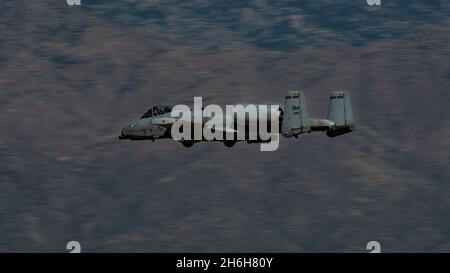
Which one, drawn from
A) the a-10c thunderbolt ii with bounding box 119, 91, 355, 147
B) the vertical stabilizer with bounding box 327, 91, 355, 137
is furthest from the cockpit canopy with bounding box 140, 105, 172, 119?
the vertical stabilizer with bounding box 327, 91, 355, 137

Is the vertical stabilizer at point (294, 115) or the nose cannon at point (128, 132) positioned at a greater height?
the vertical stabilizer at point (294, 115)

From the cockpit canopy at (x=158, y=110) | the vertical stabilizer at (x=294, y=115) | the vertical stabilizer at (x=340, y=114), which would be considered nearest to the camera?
the vertical stabilizer at (x=294, y=115)

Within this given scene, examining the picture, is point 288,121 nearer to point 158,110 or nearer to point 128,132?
point 158,110

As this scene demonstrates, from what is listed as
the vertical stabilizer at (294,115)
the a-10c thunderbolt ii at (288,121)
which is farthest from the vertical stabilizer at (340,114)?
the vertical stabilizer at (294,115)

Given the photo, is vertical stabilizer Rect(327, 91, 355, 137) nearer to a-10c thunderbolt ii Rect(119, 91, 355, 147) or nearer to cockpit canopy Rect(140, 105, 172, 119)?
a-10c thunderbolt ii Rect(119, 91, 355, 147)

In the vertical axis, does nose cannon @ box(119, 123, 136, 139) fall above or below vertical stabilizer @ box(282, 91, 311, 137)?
below

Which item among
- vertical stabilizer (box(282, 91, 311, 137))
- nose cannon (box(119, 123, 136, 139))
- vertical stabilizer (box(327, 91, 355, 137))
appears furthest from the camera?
nose cannon (box(119, 123, 136, 139))

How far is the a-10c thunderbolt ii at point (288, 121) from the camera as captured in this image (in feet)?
344

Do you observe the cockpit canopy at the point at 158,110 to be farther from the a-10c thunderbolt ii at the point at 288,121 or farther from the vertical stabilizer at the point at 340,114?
the vertical stabilizer at the point at 340,114

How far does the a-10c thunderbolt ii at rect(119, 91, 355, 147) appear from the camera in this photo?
10494 centimetres
